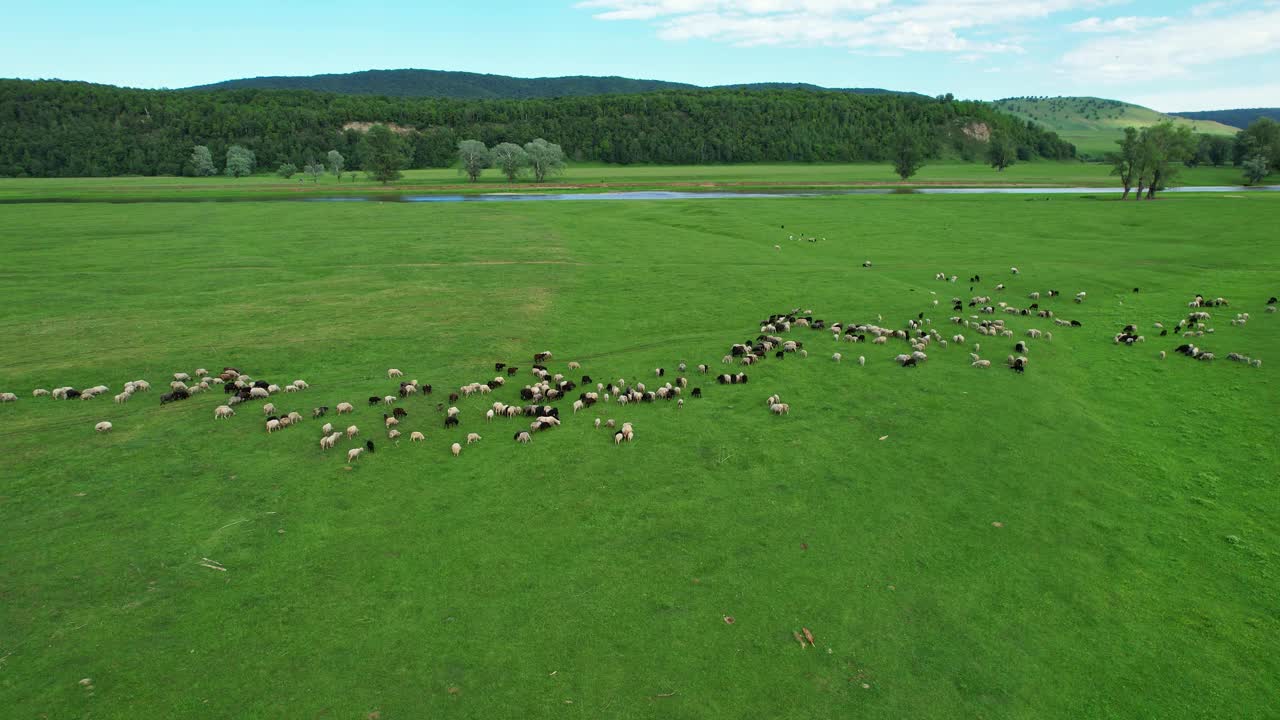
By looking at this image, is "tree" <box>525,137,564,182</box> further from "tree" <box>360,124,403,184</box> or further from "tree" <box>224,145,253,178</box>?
"tree" <box>224,145,253,178</box>

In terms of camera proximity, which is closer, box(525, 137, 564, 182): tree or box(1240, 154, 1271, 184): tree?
box(1240, 154, 1271, 184): tree

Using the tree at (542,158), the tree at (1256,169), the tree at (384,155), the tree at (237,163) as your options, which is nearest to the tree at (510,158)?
the tree at (542,158)

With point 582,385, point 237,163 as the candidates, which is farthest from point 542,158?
point 582,385

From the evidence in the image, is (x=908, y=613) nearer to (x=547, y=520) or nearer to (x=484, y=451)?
(x=547, y=520)

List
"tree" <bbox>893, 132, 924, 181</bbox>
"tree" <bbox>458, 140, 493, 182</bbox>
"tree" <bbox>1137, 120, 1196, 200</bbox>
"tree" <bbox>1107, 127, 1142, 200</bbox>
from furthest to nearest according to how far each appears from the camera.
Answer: "tree" <bbox>458, 140, 493, 182</bbox>
"tree" <bbox>893, 132, 924, 181</bbox>
"tree" <bbox>1107, 127, 1142, 200</bbox>
"tree" <bbox>1137, 120, 1196, 200</bbox>

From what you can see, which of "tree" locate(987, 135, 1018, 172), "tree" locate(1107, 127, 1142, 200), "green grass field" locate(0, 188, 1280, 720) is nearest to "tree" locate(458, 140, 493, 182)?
"tree" locate(1107, 127, 1142, 200)

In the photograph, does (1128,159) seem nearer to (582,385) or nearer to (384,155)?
(582,385)

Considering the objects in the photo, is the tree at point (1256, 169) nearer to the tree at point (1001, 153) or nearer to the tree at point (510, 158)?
the tree at point (1001, 153)
